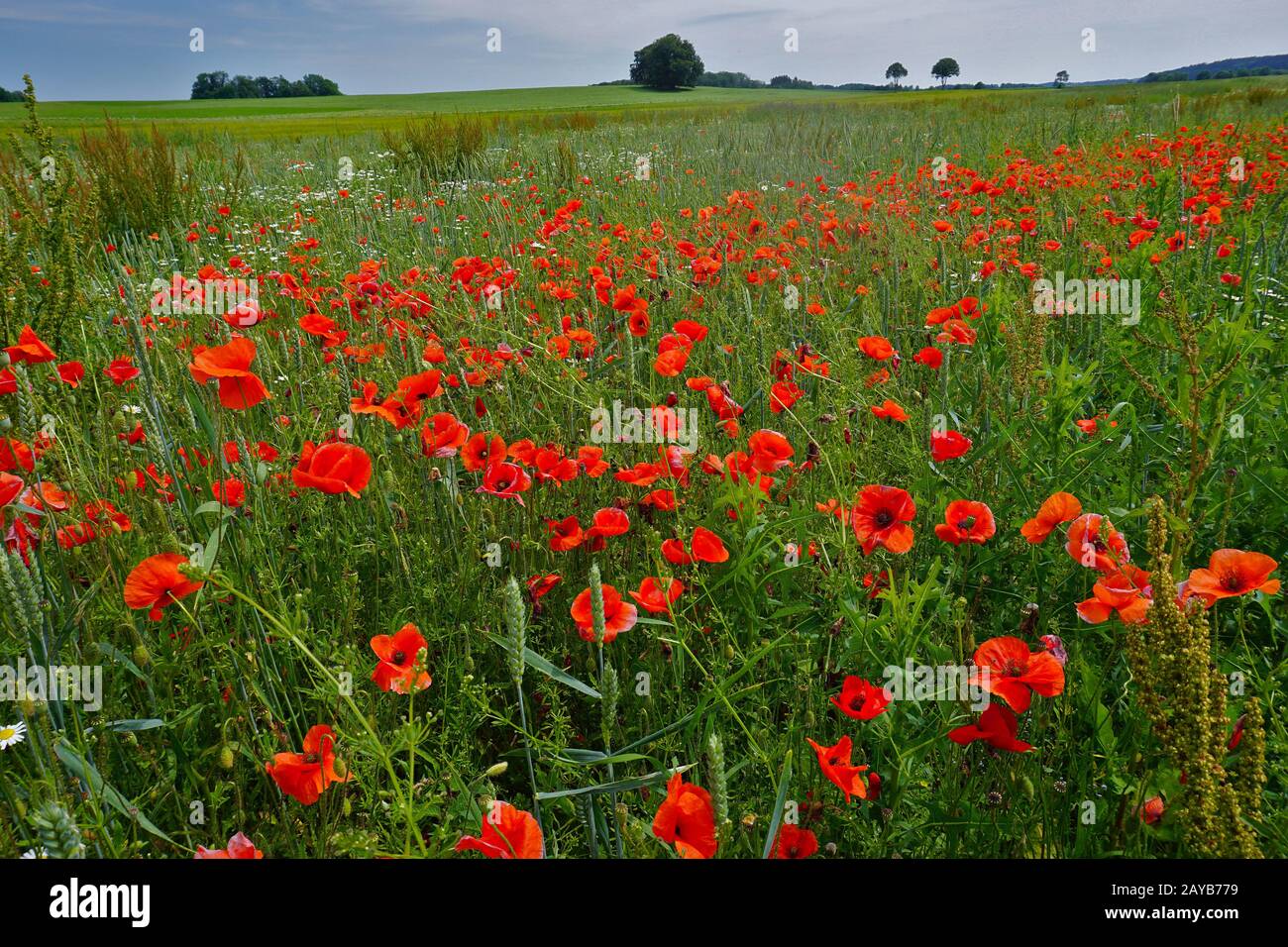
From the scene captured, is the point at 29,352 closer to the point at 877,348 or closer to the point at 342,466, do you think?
the point at 342,466

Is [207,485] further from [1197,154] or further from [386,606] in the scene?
[1197,154]

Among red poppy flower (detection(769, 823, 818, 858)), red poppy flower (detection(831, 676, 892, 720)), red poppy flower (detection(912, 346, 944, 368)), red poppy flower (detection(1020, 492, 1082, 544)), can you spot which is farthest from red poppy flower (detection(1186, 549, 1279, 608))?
red poppy flower (detection(912, 346, 944, 368))

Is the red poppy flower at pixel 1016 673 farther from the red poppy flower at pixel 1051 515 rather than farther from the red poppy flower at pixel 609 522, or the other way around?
the red poppy flower at pixel 609 522

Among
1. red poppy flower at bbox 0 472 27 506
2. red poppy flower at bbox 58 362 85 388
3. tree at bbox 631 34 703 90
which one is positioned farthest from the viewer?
tree at bbox 631 34 703 90

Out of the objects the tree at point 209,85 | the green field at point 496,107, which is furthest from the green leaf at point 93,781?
the tree at point 209,85

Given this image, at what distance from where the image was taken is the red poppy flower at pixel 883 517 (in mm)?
1490

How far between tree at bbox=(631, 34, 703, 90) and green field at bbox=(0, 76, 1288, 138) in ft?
2.81

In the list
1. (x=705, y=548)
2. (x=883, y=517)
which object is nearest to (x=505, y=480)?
(x=705, y=548)

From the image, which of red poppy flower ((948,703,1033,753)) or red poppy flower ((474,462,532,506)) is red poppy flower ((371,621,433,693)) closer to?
red poppy flower ((474,462,532,506))

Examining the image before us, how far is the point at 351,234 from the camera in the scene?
5336 millimetres

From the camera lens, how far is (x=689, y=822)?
40.9 inches

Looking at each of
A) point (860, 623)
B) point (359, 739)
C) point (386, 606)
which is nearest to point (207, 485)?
point (386, 606)

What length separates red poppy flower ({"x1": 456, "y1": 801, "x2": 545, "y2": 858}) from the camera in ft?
3.21
